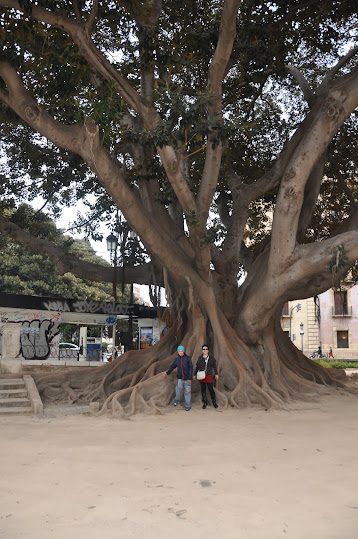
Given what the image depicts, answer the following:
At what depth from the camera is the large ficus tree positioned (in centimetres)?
825

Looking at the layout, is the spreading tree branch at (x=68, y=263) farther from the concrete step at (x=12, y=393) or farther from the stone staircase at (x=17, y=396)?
the concrete step at (x=12, y=393)

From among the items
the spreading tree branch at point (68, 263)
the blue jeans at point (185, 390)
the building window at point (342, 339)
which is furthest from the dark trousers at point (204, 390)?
the building window at point (342, 339)

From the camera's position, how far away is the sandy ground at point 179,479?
344 centimetres

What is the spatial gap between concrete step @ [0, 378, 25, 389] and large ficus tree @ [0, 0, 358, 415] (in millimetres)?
410

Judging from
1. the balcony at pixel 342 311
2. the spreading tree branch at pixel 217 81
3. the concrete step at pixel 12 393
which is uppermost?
the spreading tree branch at pixel 217 81

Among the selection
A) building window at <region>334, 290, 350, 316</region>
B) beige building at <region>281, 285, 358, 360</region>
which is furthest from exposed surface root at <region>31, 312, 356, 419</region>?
building window at <region>334, 290, 350, 316</region>

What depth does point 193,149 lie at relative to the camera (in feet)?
32.1

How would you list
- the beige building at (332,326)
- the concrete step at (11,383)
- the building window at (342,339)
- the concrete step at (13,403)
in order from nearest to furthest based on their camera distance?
the concrete step at (13,403)
the concrete step at (11,383)
the beige building at (332,326)
the building window at (342,339)

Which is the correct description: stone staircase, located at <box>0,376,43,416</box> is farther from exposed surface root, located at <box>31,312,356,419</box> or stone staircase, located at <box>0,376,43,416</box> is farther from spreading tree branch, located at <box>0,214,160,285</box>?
spreading tree branch, located at <box>0,214,160,285</box>

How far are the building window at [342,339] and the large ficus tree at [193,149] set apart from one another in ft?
87.0

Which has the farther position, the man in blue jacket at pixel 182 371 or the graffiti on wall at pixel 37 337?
the graffiti on wall at pixel 37 337

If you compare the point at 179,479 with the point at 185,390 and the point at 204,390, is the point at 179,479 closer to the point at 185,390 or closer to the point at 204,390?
the point at 185,390

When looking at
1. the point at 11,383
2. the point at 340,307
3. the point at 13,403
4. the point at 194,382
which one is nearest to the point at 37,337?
the point at 11,383

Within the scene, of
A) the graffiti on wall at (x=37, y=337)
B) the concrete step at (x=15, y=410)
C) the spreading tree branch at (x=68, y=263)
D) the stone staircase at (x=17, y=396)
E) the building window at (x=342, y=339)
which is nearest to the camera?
the concrete step at (x=15, y=410)
